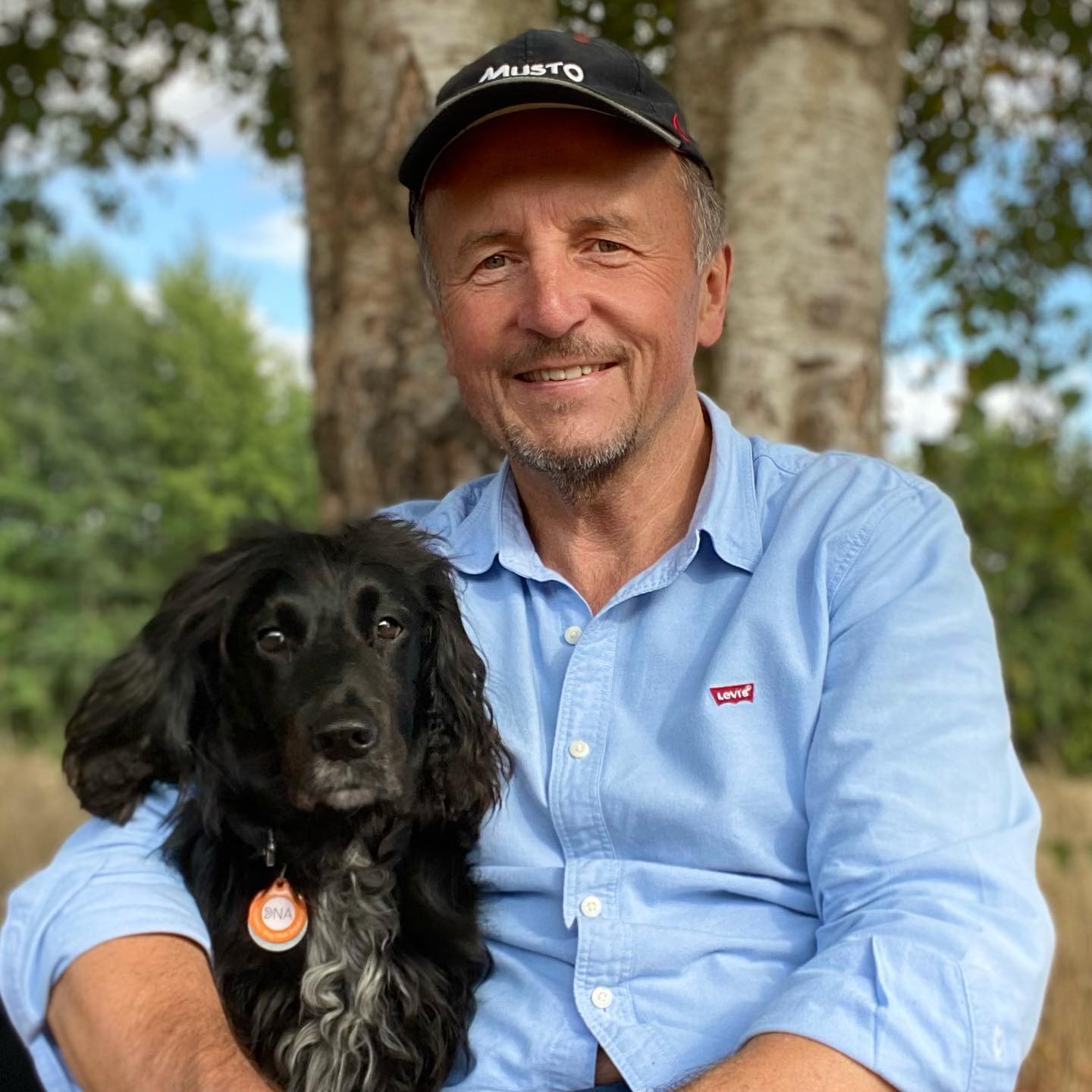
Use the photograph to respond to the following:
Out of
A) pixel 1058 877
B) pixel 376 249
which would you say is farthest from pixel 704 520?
pixel 1058 877

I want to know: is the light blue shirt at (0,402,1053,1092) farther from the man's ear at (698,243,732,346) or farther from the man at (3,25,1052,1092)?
the man's ear at (698,243,732,346)

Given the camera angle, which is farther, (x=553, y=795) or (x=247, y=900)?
(x=247, y=900)

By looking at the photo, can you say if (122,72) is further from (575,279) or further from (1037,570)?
(1037,570)

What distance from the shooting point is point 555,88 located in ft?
7.46

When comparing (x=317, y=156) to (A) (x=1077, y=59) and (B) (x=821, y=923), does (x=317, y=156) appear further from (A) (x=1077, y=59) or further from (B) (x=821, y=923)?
(A) (x=1077, y=59)

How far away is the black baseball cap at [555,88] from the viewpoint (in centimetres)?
228

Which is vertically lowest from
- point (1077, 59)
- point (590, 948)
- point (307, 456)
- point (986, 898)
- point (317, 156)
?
point (307, 456)

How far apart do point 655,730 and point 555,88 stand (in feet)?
3.78

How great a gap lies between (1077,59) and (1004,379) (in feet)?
7.02

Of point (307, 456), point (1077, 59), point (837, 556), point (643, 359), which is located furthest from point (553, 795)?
point (307, 456)

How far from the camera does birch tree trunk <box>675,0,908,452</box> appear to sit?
4.02m

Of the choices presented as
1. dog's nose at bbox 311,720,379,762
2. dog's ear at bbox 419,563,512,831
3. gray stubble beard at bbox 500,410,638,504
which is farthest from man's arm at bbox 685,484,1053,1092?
dog's nose at bbox 311,720,379,762

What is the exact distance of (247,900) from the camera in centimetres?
239

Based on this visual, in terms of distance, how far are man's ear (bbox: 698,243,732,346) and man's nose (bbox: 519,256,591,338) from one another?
359mm
